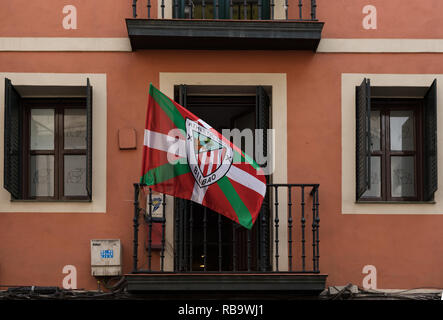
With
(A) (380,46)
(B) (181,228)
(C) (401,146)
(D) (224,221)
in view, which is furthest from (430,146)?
(B) (181,228)

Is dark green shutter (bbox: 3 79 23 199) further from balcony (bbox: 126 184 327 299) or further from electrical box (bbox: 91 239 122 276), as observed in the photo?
balcony (bbox: 126 184 327 299)

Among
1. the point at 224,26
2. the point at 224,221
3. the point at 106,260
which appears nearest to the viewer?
the point at 106,260

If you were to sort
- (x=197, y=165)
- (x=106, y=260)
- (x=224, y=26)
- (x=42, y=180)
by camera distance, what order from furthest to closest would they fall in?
(x=42, y=180), (x=224, y=26), (x=106, y=260), (x=197, y=165)

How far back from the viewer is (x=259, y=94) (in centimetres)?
898

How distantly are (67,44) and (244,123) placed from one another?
7.79ft

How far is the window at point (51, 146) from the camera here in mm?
9070

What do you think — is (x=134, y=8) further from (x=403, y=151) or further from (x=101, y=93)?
(x=403, y=151)

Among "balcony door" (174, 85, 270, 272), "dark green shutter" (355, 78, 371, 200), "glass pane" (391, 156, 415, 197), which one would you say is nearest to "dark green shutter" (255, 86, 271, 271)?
"balcony door" (174, 85, 270, 272)

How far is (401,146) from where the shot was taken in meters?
9.24

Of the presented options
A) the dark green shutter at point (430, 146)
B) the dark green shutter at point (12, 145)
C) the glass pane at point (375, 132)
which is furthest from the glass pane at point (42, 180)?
the dark green shutter at point (430, 146)

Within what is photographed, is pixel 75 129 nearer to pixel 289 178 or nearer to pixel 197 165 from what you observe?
A: pixel 197 165

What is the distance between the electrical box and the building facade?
140 mm
